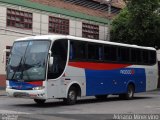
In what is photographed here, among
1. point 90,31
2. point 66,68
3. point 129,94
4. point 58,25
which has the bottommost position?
point 129,94

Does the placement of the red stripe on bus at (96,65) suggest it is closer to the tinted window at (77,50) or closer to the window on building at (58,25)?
the tinted window at (77,50)

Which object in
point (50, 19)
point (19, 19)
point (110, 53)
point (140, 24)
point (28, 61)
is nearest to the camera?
point (28, 61)

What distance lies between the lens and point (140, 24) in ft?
128

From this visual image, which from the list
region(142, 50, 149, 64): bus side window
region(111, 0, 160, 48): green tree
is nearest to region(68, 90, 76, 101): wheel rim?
region(142, 50, 149, 64): bus side window

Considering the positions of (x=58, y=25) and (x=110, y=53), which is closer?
(x=110, y=53)

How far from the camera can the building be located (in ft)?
117

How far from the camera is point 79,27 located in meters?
42.1

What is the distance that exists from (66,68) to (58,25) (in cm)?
1985

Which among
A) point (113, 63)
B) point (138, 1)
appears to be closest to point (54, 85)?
point (113, 63)

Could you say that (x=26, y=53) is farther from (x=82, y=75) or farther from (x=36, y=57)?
(x=82, y=75)

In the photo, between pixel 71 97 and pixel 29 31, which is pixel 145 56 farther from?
pixel 29 31

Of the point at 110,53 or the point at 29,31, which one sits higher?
the point at 29,31

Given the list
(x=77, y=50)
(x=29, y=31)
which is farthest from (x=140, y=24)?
(x=77, y=50)

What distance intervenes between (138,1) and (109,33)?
6.12 m
